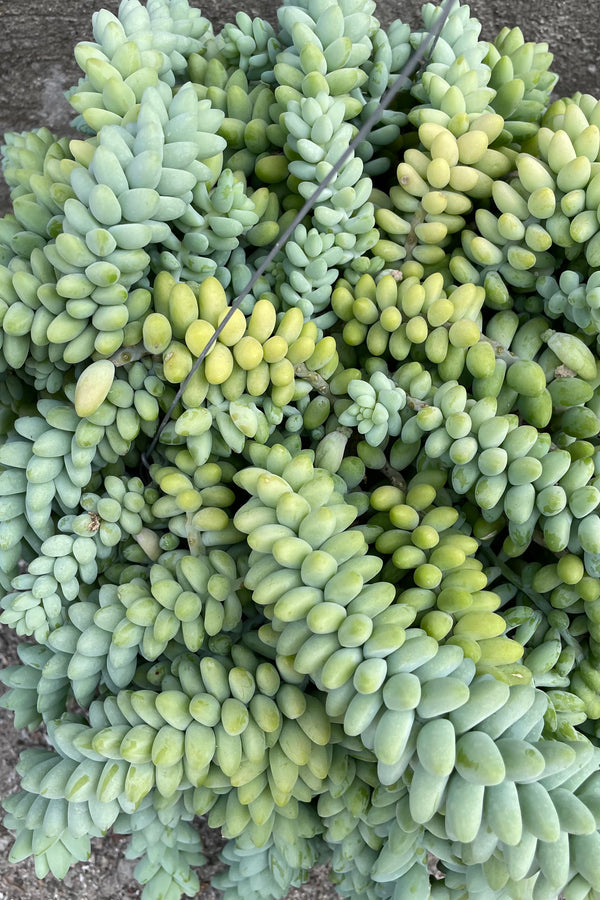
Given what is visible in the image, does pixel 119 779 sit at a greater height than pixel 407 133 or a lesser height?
lesser

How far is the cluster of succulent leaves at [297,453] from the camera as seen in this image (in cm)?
71

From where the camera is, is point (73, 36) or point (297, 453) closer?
point (297, 453)

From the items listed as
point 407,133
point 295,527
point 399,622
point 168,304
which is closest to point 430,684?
point 399,622

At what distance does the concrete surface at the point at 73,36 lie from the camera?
1.27 m

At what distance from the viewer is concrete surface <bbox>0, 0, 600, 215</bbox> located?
1272 millimetres

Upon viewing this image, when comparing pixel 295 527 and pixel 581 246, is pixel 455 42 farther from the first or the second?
pixel 295 527

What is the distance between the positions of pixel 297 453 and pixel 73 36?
0.97m

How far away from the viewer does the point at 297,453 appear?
83 centimetres

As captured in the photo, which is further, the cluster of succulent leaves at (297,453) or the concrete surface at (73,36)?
the concrete surface at (73,36)

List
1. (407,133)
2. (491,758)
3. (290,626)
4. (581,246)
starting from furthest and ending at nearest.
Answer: (407,133), (581,246), (290,626), (491,758)

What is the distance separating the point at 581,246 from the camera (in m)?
0.83

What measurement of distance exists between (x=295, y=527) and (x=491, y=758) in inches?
10.7

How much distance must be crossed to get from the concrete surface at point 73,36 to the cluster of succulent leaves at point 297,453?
401 mm

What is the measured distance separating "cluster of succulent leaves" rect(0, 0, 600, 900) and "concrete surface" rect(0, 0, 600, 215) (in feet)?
1.31
